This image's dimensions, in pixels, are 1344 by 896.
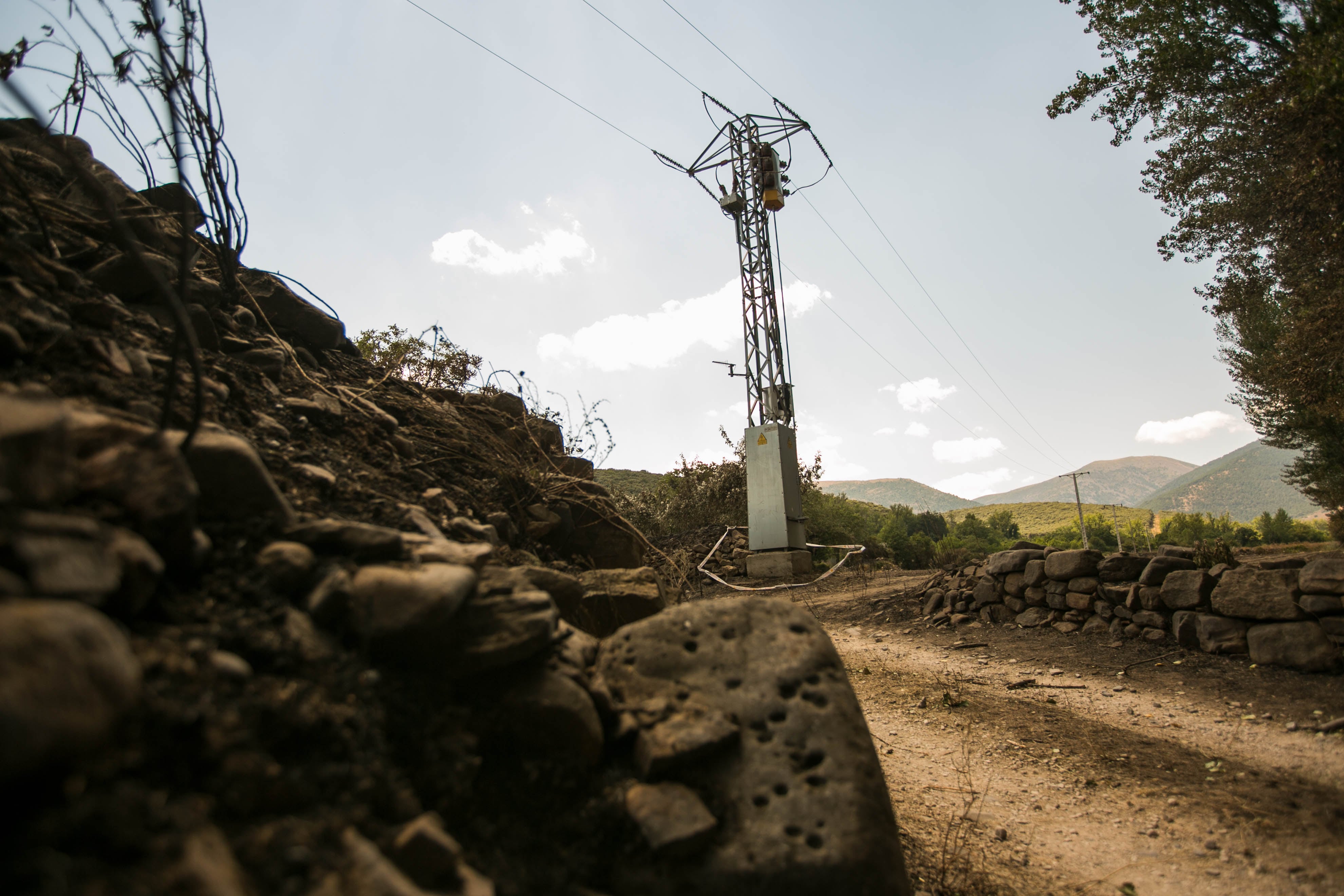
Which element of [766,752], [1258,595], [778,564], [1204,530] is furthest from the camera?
[1204,530]

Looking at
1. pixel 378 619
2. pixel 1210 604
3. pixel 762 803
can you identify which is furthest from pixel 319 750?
pixel 1210 604

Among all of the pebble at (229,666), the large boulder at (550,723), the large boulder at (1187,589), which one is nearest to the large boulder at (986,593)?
the large boulder at (1187,589)

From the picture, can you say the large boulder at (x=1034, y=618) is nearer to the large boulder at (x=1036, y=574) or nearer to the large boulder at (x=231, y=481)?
the large boulder at (x=1036, y=574)

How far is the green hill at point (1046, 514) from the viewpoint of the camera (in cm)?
5425

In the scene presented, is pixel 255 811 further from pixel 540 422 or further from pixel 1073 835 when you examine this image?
pixel 1073 835

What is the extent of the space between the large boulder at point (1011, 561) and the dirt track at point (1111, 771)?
3.81 feet

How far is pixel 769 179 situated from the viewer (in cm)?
1290

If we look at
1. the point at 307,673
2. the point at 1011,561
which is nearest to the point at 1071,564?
the point at 1011,561

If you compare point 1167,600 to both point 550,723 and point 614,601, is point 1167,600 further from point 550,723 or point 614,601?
point 550,723

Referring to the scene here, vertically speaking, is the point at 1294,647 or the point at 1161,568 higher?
the point at 1161,568

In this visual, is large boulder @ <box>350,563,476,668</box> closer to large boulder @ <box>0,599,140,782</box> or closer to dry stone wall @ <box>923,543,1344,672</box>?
large boulder @ <box>0,599,140,782</box>

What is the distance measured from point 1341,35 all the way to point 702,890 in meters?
10.5

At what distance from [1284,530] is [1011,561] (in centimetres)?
3061

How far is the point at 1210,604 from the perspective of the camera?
18.5 ft
